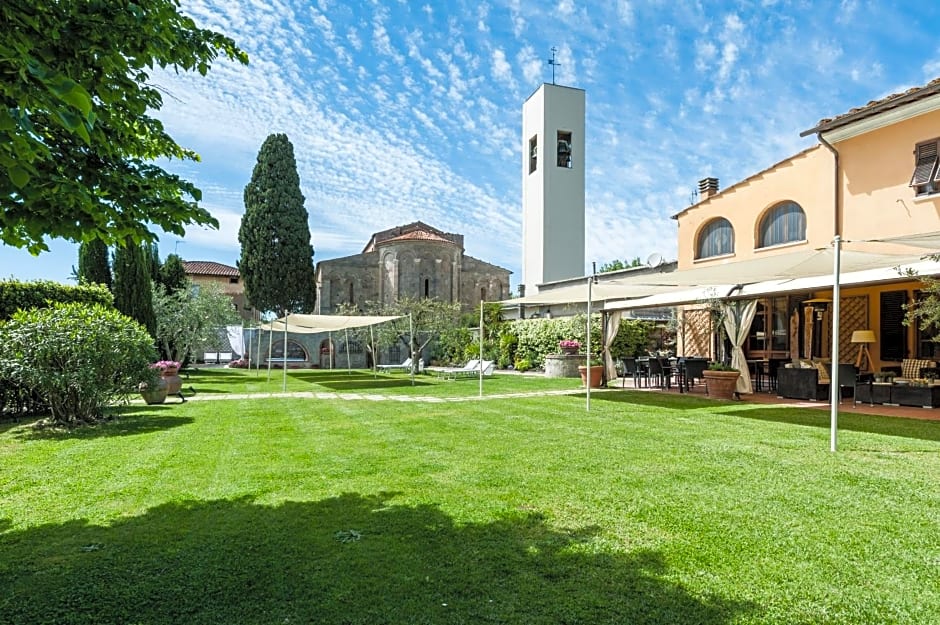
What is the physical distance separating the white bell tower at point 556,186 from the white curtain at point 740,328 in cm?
1364

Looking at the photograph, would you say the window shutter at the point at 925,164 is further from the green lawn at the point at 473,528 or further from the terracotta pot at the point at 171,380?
the terracotta pot at the point at 171,380

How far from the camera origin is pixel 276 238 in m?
29.7

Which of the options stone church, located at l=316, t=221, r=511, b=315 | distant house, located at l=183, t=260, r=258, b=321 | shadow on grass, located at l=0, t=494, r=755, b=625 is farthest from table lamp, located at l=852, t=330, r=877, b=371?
distant house, located at l=183, t=260, r=258, b=321

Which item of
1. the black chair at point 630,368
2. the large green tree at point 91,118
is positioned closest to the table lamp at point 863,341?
the black chair at point 630,368

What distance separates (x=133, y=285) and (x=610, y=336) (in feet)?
48.9

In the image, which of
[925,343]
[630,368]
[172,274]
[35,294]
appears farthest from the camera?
[172,274]

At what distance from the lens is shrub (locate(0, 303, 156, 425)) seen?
293 inches

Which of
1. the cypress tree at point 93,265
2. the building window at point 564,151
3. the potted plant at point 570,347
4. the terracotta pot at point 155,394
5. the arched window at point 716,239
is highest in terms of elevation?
the building window at point 564,151

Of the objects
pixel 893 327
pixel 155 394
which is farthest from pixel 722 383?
pixel 155 394

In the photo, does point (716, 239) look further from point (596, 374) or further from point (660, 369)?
point (596, 374)

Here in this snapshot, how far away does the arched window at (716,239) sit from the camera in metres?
15.5

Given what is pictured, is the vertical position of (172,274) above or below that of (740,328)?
above

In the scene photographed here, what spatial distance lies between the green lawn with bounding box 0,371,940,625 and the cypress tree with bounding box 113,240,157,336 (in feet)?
38.6

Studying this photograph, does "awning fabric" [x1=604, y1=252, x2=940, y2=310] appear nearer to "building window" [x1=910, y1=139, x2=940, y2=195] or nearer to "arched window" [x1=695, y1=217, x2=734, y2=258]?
"building window" [x1=910, y1=139, x2=940, y2=195]
